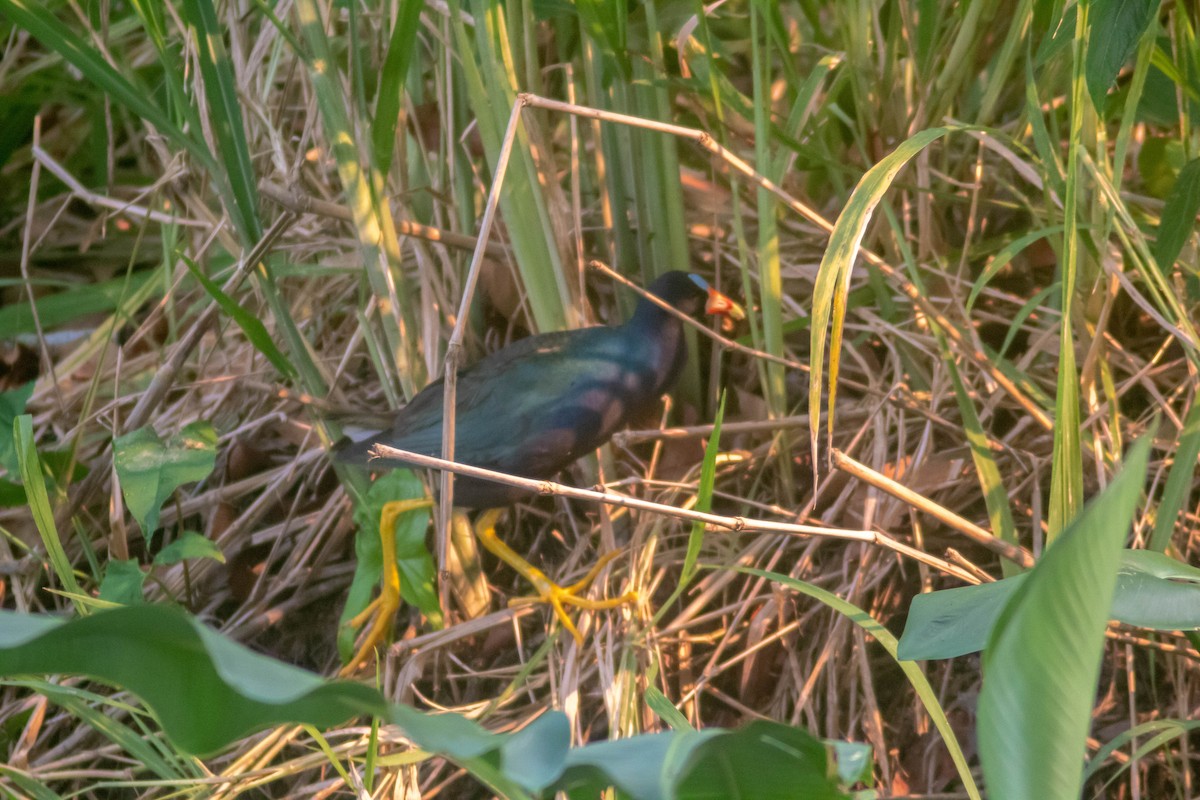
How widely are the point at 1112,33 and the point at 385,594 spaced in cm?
118

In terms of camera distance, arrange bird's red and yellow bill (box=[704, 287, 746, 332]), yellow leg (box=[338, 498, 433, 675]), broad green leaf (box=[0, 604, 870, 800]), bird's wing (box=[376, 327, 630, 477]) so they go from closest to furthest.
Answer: broad green leaf (box=[0, 604, 870, 800])
yellow leg (box=[338, 498, 433, 675])
bird's wing (box=[376, 327, 630, 477])
bird's red and yellow bill (box=[704, 287, 746, 332])

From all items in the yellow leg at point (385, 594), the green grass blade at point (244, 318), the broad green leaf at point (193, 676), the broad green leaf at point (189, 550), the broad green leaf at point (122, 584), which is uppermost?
the broad green leaf at point (193, 676)

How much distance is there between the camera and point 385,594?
61.7 inches

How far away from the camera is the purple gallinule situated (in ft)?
5.18

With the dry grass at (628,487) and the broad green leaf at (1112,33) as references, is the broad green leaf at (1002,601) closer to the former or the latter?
the dry grass at (628,487)

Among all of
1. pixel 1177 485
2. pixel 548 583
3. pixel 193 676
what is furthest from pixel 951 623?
pixel 548 583

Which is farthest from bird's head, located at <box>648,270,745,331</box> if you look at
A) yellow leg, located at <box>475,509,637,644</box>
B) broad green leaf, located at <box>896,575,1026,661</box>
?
broad green leaf, located at <box>896,575,1026,661</box>

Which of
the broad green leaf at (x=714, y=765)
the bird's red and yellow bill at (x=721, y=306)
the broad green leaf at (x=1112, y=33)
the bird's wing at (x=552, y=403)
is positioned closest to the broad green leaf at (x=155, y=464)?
the bird's wing at (x=552, y=403)

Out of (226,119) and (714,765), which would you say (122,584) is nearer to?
(226,119)

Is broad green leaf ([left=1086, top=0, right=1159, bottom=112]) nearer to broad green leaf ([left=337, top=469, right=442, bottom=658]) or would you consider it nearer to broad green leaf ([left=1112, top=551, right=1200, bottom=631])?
broad green leaf ([left=1112, top=551, right=1200, bottom=631])

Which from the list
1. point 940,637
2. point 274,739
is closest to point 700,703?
point 274,739

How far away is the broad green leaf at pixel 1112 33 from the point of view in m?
0.98

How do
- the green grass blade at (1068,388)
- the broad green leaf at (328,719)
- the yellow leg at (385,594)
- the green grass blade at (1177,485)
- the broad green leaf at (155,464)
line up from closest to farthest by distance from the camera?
the broad green leaf at (328,719)
the green grass blade at (1068,388)
the green grass blade at (1177,485)
the broad green leaf at (155,464)
the yellow leg at (385,594)

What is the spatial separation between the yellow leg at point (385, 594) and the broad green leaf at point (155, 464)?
0.26m
